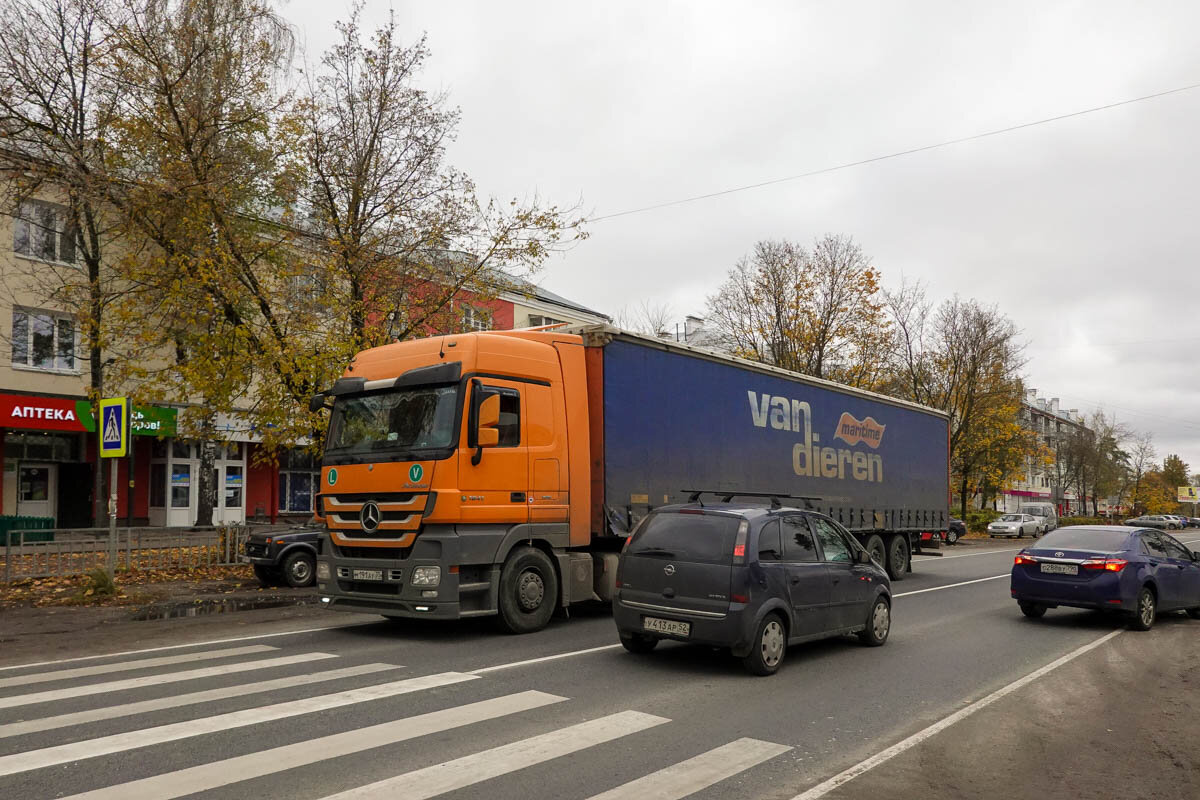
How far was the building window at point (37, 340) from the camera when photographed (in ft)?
88.5

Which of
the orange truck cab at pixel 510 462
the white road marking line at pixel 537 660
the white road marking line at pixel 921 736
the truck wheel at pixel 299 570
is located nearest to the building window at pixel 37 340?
the truck wheel at pixel 299 570

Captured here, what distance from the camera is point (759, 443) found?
49.3 ft

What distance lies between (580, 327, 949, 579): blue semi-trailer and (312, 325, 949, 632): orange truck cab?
1.4 inches

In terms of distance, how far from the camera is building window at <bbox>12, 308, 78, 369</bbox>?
88.5 ft

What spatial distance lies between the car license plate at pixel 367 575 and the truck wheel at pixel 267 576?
6746 millimetres

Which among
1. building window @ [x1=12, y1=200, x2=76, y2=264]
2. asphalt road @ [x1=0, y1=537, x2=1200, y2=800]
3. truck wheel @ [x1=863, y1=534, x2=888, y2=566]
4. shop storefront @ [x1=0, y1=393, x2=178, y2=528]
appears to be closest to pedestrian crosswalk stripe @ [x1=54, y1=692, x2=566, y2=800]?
asphalt road @ [x1=0, y1=537, x2=1200, y2=800]

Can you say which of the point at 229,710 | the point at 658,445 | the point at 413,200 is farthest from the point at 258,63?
the point at 229,710

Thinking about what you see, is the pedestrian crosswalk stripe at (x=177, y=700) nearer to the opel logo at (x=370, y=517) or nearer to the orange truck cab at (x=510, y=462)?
the orange truck cab at (x=510, y=462)

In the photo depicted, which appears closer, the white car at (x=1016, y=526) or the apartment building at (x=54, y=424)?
the apartment building at (x=54, y=424)

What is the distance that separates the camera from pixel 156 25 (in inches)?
679

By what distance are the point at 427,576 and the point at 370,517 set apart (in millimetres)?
1043

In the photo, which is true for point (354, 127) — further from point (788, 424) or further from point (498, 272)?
point (788, 424)

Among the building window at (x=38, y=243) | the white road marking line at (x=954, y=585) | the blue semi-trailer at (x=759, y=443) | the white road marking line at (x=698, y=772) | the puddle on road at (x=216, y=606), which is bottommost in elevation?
the white road marking line at (x=954, y=585)

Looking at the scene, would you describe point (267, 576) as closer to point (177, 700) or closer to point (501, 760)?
point (177, 700)
